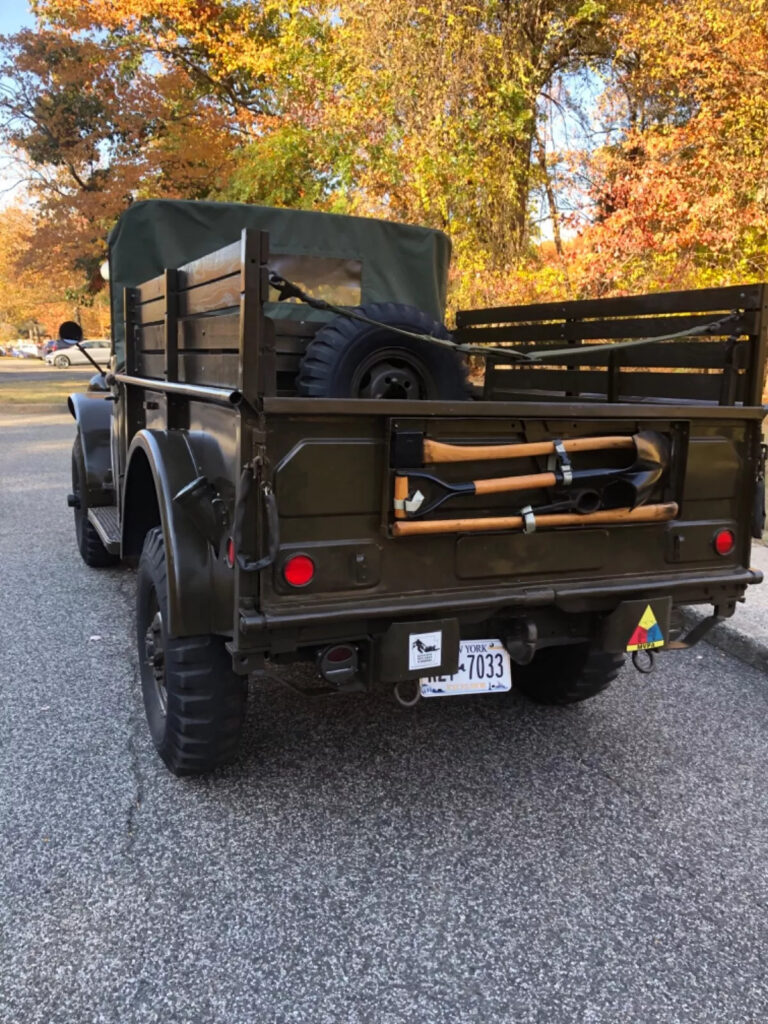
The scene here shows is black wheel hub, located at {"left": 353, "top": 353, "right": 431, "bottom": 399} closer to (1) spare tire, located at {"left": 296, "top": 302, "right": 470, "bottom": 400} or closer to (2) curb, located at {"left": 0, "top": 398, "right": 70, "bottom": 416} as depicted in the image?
(1) spare tire, located at {"left": 296, "top": 302, "right": 470, "bottom": 400}

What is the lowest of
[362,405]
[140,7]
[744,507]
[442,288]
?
[744,507]

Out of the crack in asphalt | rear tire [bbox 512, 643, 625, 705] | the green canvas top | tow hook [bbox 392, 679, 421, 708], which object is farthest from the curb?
tow hook [bbox 392, 679, 421, 708]

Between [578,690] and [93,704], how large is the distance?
2.21 m

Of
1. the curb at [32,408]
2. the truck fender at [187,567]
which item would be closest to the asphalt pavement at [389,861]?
the truck fender at [187,567]

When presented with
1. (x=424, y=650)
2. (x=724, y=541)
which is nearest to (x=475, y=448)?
(x=424, y=650)

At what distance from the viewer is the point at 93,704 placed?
3.71m

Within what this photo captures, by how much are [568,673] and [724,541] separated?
952mm

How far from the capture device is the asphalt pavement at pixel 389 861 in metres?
2.11

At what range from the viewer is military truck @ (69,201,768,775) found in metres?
2.45

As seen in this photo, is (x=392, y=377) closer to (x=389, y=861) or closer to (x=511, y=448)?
(x=511, y=448)

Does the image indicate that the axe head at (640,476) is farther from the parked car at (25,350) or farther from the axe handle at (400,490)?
the parked car at (25,350)

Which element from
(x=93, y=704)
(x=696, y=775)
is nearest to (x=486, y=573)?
(x=696, y=775)

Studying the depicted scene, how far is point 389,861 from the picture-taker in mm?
2648

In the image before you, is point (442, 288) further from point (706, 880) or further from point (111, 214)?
point (111, 214)
